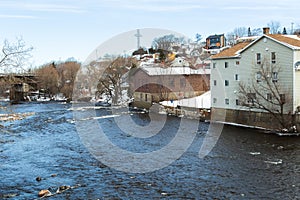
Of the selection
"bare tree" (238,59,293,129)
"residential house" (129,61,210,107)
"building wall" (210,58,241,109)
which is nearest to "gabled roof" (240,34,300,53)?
"bare tree" (238,59,293,129)

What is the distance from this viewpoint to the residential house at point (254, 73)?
21.5 metres

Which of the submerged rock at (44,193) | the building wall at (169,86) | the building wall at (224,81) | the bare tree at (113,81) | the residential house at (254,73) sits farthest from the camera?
the bare tree at (113,81)

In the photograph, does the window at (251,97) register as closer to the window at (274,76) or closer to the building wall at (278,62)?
the building wall at (278,62)

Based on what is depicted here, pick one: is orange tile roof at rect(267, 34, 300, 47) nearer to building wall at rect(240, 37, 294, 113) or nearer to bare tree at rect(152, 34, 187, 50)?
building wall at rect(240, 37, 294, 113)

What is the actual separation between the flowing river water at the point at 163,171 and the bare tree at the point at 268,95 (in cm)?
171

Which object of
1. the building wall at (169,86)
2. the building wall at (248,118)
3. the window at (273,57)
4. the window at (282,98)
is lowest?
the building wall at (248,118)

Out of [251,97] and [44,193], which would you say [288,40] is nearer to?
[251,97]

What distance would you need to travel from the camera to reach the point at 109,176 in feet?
44.5

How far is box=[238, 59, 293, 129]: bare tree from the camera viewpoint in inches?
850

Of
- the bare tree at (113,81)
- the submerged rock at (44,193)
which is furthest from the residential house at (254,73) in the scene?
the bare tree at (113,81)

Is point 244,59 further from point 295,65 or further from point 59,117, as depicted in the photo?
point 59,117

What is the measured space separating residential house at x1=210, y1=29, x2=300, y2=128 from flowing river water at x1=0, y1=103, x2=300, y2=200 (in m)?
2.65

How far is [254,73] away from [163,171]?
12363 mm

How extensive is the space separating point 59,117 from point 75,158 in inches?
592
